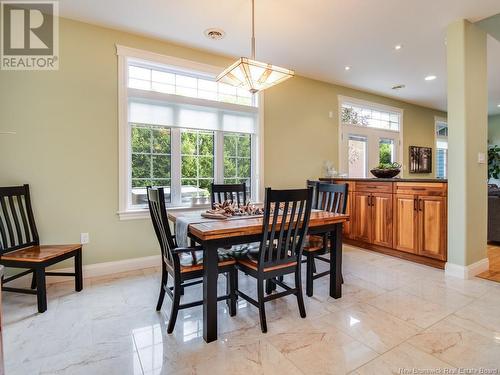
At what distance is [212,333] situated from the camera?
6.19ft

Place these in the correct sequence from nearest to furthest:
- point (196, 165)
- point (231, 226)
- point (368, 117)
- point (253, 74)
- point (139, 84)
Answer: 1. point (231, 226)
2. point (253, 74)
3. point (139, 84)
4. point (196, 165)
5. point (368, 117)

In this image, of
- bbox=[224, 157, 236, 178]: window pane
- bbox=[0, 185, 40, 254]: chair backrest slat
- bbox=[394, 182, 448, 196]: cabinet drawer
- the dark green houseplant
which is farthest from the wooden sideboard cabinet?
the dark green houseplant

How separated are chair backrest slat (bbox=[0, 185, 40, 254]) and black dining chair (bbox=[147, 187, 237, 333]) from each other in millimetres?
1490

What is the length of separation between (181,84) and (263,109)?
1221 mm

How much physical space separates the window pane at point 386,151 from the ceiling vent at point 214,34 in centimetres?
394

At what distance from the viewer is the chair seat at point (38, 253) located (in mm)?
2297

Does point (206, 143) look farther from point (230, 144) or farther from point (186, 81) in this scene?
point (186, 81)

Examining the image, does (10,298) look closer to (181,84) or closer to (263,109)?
(181,84)

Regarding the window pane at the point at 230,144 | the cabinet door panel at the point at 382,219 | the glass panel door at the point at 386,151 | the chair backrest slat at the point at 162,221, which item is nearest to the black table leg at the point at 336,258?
the chair backrest slat at the point at 162,221

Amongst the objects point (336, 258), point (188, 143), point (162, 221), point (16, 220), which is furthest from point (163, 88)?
point (336, 258)

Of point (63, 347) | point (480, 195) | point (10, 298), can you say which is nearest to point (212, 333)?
point (63, 347)

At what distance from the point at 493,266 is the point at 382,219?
1.26 metres

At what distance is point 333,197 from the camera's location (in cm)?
293

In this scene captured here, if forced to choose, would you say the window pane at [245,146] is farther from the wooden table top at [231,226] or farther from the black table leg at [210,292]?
the black table leg at [210,292]
